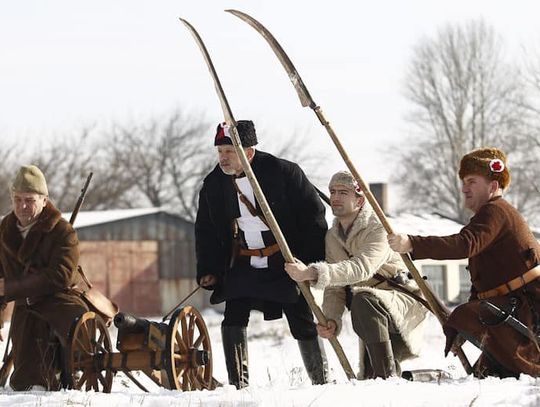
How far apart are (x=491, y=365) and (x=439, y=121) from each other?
4463 centimetres

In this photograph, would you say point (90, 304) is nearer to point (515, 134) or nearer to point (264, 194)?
point (264, 194)

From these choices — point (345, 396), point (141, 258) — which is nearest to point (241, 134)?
point (345, 396)

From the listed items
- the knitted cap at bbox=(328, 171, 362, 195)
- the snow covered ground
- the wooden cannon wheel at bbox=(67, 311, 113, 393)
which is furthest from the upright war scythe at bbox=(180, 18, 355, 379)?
the wooden cannon wheel at bbox=(67, 311, 113, 393)

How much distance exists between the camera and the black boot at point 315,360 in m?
8.27

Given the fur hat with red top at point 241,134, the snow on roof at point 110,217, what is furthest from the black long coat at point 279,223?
the snow on roof at point 110,217

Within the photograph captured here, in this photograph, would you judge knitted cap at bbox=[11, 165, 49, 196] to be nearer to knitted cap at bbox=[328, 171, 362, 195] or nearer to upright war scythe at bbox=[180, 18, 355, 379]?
upright war scythe at bbox=[180, 18, 355, 379]

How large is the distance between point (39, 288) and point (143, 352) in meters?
1.03

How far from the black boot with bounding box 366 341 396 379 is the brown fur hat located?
1060 millimetres

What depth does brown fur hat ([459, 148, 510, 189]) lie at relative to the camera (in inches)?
296

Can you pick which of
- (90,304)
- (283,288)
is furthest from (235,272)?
(90,304)

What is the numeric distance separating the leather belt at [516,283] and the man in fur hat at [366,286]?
71cm

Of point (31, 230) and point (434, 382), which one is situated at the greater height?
point (31, 230)

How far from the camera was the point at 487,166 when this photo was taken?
751cm

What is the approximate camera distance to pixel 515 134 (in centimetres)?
4744
